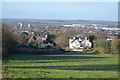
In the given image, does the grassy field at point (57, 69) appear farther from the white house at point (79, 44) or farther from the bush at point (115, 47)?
the white house at point (79, 44)

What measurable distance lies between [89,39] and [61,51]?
12.3 ft

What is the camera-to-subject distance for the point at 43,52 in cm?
1120

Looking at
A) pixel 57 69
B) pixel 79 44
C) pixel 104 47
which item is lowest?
pixel 57 69

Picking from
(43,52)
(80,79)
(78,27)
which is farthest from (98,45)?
(80,79)

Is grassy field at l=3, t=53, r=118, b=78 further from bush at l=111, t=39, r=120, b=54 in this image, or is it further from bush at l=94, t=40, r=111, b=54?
bush at l=94, t=40, r=111, b=54

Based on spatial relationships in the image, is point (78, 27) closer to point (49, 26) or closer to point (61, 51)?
point (49, 26)

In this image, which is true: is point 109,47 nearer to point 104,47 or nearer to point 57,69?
point 104,47

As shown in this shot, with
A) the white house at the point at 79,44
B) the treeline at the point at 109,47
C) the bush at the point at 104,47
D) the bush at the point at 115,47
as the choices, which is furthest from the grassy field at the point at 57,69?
the white house at the point at 79,44

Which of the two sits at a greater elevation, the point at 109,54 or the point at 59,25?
the point at 59,25

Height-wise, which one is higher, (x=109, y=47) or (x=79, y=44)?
(x=79, y=44)

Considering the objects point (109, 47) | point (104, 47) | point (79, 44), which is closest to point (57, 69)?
point (109, 47)

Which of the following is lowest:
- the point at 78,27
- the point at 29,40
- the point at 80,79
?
the point at 80,79

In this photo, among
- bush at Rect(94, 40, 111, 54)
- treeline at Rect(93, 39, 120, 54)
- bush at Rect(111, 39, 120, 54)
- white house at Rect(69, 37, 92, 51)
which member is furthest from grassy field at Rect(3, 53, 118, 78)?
white house at Rect(69, 37, 92, 51)

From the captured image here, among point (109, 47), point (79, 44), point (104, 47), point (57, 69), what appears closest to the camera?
point (57, 69)
